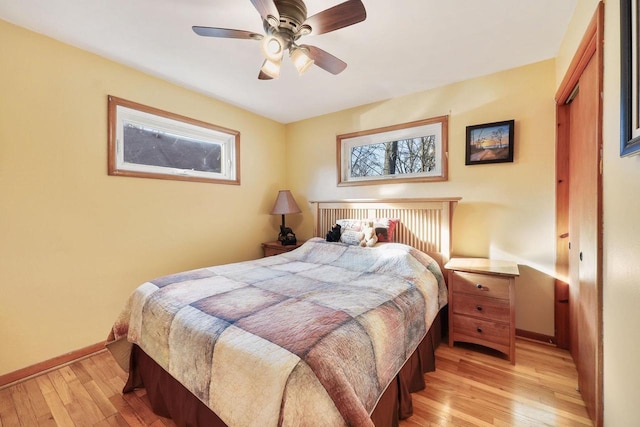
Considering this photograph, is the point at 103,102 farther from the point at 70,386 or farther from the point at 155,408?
the point at 155,408

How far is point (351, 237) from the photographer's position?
263cm

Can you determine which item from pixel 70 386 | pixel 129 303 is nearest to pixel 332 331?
pixel 129 303

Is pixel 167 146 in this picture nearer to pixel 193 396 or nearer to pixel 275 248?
pixel 275 248

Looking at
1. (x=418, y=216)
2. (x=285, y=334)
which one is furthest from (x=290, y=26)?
(x=418, y=216)

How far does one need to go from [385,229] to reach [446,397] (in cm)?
144

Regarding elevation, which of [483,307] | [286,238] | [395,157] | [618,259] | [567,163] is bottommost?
[483,307]

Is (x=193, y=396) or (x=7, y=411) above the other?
(x=193, y=396)

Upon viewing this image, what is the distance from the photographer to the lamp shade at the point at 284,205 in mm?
3387

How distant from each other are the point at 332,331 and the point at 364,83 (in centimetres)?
239

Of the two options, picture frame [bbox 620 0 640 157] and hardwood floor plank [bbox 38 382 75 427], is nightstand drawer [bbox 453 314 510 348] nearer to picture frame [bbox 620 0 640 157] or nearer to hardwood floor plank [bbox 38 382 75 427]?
picture frame [bbox 620 0 640 157]

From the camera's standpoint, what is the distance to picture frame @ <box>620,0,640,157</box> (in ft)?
2.67

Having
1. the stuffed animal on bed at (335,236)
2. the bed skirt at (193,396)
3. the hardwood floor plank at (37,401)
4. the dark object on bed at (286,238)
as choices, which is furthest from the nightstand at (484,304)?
the hardwood floor plank at (37,401)

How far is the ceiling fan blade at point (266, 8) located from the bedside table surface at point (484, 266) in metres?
2.15

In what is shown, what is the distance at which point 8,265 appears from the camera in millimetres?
→ 1790
